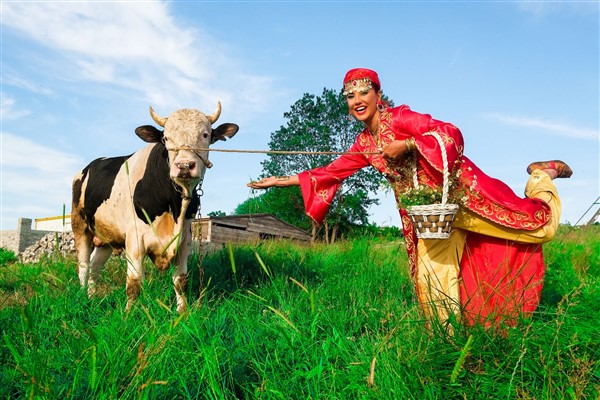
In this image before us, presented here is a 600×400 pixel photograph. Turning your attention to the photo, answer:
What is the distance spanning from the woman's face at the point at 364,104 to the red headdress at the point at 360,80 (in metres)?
0.04

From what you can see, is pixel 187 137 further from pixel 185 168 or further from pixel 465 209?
pixel 465 209

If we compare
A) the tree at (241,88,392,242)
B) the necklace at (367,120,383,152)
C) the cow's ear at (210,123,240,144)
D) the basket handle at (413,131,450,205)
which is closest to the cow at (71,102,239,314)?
the cow's ear at (210,123,240,144)

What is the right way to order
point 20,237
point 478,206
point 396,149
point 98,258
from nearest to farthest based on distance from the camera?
point 396,149
point 478,206
point 98,258
point 20,237

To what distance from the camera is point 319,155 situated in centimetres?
2458

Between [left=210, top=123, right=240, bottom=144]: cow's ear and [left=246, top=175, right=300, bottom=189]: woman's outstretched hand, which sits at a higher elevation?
[left=210, top=123, right=240, bottom=144]: cow's ear

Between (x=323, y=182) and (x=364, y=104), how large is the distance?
0.80m

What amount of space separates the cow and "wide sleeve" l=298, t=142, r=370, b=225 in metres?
0.95

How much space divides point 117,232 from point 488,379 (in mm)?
4472

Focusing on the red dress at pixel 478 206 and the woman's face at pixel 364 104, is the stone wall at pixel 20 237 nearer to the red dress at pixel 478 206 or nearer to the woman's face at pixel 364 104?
the woman's face at pixel 364 104

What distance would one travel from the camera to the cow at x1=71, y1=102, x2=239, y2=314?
481 cm

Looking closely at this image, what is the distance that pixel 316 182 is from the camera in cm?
455

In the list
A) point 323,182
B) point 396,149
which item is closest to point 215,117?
point 323,182

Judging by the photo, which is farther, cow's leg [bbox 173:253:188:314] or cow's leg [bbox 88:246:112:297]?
cow's leg [bbox 88:246:112:297]

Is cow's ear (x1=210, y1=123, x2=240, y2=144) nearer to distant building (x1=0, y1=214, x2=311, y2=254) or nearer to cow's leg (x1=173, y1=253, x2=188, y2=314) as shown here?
cow's leg (x1=173, y1=253, x2=188, y2=314)
